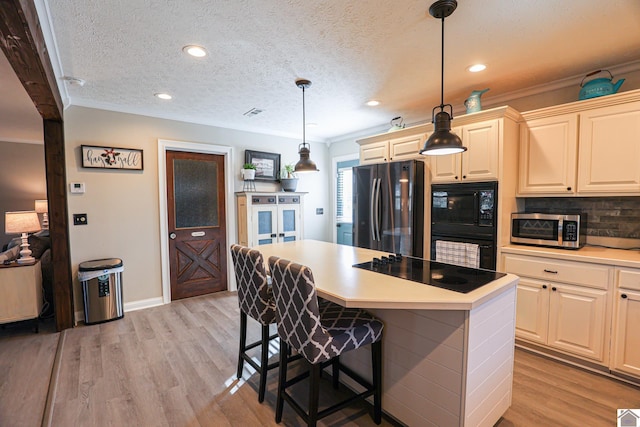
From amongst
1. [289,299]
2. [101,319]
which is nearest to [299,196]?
[101,319]

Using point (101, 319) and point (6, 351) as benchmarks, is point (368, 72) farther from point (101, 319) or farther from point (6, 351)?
point (6, 351)

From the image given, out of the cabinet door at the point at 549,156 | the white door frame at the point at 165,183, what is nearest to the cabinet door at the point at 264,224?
the white door frame at the point at 165,183

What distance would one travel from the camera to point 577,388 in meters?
2.17

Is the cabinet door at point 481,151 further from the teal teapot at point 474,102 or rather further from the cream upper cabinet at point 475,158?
the teal teapot at point 474,102

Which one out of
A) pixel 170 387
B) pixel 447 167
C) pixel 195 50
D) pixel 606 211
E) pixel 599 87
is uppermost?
pixel 195 50

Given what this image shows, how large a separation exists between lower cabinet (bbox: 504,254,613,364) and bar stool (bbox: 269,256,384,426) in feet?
5.43

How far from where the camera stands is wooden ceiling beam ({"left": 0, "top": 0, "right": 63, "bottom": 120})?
4.29ft

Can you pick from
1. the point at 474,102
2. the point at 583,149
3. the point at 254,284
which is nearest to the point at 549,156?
the point at 583,149

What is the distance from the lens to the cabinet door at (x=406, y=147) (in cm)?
336

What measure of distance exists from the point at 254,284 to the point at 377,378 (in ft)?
3.18

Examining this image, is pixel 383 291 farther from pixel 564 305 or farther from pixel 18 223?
pixel 18 223

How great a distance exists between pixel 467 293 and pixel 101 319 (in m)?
3.78

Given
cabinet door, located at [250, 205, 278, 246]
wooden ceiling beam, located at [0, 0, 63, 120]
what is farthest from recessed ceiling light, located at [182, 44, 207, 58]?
cabinet door, located at [250, 205, 278, 246]

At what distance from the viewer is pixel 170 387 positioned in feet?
7.32
